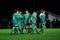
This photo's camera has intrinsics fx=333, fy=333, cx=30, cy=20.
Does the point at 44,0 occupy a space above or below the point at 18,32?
above

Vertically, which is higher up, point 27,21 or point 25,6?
point 25,6

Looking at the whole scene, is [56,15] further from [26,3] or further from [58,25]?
[26,3]

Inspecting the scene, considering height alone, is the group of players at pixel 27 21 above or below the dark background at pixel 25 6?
below

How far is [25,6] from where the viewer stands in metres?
45.6

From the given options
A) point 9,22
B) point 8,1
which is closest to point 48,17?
point 9,22

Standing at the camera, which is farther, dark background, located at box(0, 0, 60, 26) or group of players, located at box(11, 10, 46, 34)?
dark background, located at box(0, 0, 60, 26)

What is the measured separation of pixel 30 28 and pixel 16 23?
114 centimetres

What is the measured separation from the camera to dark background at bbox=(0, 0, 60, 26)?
44.3 metres

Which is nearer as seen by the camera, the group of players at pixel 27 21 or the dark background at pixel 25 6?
→ the group of players at pixel 27 21

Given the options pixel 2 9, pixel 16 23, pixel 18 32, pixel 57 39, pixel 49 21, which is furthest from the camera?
pixel 2 9

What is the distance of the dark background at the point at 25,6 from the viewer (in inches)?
1743

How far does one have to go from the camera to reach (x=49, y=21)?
3981 centimetres

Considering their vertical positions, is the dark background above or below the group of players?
above

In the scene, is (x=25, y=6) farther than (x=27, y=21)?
Yes
